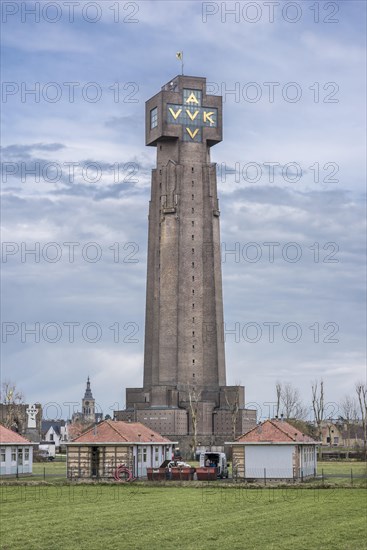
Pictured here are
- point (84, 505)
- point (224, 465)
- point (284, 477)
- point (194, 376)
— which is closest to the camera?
point (84, 505)

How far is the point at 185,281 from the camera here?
142 meters

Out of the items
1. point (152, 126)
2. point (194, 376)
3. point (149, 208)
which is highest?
point (152, 126)

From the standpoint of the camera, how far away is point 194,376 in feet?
461

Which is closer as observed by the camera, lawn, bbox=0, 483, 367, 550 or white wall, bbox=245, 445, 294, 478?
lawn, bbox=0, 483, 367, 550

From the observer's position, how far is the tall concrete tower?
452 feet

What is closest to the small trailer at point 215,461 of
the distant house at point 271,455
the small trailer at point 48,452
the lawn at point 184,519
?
the distant house at point 271,455

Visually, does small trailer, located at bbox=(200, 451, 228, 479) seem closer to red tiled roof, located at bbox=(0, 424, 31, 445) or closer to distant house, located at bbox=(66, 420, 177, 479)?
distant house, located at bbox=(66, 420, 177, 479)

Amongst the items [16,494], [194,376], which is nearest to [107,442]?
[16,494]

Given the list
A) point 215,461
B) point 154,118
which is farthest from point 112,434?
point 154,118

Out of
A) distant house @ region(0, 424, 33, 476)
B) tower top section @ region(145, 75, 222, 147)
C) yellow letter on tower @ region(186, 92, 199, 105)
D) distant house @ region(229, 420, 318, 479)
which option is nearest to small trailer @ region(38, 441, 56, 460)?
distant house @ region(0, 424, 33, 476)

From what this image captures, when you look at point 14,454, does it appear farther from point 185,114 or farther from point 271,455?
point 185,114

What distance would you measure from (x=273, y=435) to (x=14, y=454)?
68.0ft

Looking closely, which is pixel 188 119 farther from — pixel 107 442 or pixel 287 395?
pixel 107 442

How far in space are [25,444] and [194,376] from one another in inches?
2530
